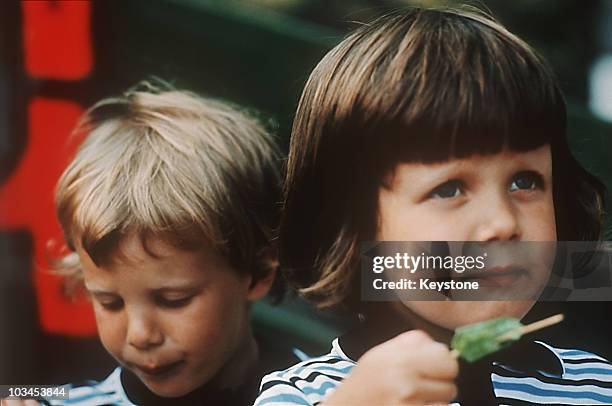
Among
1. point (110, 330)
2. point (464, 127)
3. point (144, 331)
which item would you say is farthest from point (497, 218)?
point (110, 330)

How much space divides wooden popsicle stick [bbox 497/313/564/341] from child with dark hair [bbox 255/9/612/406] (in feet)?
0.17

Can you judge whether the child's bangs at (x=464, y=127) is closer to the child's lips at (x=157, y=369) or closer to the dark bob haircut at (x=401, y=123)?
the dark bob haircut at (x=401, y=123)

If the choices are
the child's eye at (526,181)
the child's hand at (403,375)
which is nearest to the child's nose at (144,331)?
the child's hand at (403,375)

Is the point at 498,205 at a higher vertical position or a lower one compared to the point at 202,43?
lower

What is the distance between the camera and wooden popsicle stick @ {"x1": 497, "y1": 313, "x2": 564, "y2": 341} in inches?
112

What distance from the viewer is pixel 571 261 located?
2.96 meters

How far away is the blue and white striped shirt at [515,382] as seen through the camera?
2934 millimetres

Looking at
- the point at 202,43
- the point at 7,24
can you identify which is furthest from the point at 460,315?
the point at 7,24

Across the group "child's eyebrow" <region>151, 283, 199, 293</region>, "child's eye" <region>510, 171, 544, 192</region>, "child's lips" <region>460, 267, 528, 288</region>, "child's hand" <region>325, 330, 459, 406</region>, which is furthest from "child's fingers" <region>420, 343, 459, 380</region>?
"child's eyebrow" <region>151, 283, 199, 293</region>

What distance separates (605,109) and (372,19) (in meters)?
0.76

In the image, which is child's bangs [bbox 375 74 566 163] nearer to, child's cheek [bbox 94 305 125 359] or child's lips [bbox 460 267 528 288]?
child's lips [bbox 460 267 528 288]

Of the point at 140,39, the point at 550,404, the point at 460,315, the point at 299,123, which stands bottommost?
the point at 550,404

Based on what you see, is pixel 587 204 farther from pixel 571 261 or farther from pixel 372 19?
pixel 372 19

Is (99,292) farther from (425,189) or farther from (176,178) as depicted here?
(425,189)
